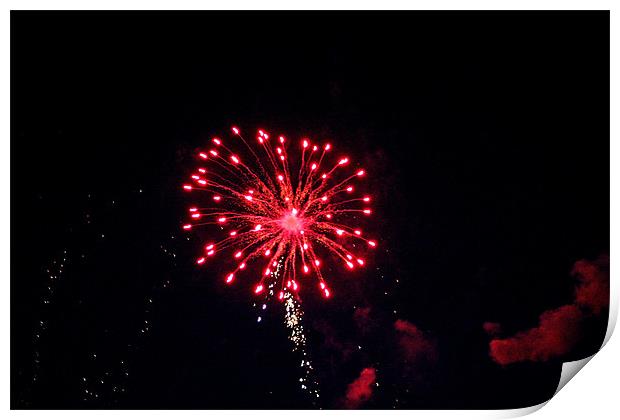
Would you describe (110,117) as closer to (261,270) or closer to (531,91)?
(261,270)

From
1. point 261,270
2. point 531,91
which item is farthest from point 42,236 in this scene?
point 531,91

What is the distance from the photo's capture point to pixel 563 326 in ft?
6.67

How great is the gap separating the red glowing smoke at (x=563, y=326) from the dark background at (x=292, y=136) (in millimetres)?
40

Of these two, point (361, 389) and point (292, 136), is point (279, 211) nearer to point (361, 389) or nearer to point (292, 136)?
point (292, 136)

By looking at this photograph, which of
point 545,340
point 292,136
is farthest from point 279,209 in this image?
point 545,340

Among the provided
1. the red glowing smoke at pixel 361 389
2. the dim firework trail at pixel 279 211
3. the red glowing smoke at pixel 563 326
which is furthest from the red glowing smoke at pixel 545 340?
the dim firework trail at pixel 279 211

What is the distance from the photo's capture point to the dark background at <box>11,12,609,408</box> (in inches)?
80.0

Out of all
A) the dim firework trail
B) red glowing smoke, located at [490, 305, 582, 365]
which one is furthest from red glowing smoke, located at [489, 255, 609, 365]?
the dim firework trail

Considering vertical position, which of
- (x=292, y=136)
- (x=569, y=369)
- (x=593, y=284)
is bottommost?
(x=569, y=369)

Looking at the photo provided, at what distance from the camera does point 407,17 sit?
2047 mm

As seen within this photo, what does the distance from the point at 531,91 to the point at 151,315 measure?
6.22ft

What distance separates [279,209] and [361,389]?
85 cm

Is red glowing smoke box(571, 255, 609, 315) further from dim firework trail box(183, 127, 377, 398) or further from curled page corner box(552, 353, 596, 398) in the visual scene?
dim firework trail box(183, 127, 377, 398)

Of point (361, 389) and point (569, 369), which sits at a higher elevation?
point (361, 389)
